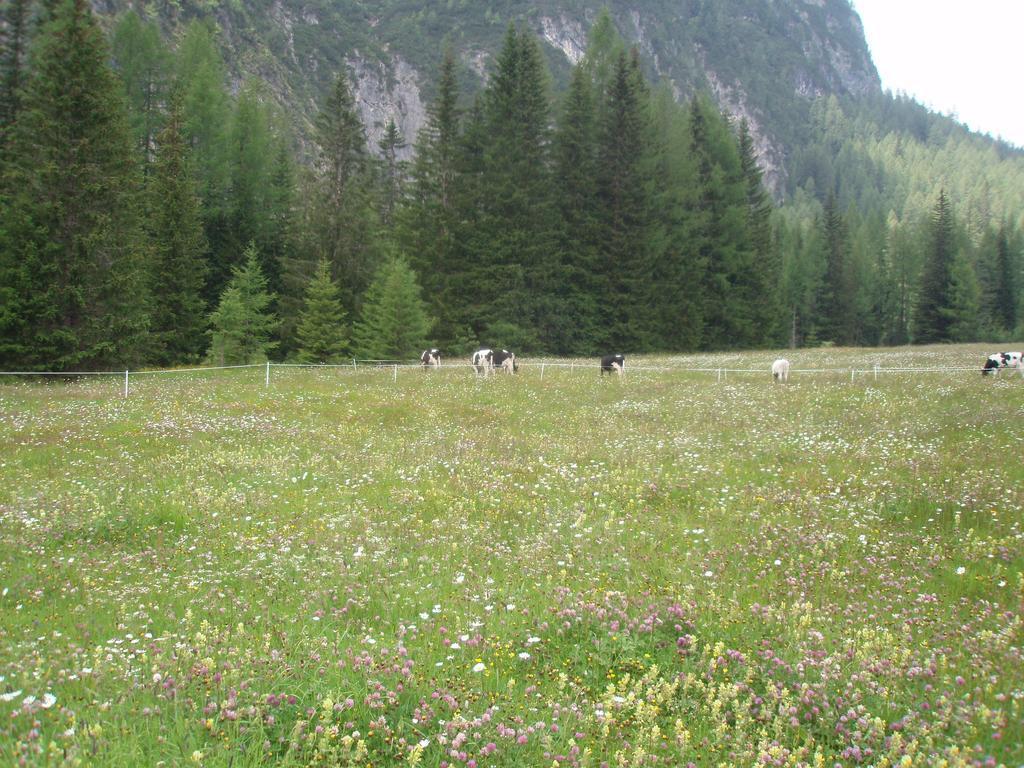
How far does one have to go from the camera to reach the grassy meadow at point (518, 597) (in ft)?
15.2

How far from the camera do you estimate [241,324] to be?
149 ft

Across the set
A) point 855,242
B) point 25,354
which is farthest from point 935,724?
point 855,242

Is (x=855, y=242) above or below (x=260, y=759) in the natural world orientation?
above

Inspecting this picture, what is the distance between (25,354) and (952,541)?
3812 cm

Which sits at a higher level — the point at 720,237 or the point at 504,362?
the point at 720,237

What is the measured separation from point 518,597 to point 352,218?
160ft

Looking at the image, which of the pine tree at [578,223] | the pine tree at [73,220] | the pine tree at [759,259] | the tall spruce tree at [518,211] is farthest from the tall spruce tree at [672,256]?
the pine tree at [73,220]

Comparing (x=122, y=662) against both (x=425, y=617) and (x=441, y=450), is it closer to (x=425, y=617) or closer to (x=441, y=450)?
(x=425, y=617)

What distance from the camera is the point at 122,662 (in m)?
5.54

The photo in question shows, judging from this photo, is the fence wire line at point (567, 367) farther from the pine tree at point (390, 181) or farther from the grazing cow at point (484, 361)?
the pine tree at point (390, 181)

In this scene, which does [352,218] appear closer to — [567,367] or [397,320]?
[397,320]

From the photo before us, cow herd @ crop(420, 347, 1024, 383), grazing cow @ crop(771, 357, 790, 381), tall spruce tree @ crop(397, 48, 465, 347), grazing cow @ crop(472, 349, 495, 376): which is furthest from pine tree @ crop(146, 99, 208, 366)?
grazing cow @ crop(771, 357, 790, 381)

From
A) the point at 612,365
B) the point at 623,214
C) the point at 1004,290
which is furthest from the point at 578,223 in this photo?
the point at 1004,290

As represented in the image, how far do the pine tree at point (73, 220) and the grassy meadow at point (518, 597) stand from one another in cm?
1645
